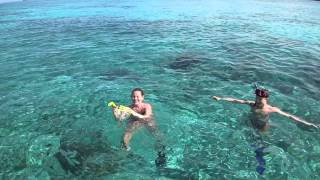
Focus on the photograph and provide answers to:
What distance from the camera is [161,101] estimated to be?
1394cm

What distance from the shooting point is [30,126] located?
39.0ft

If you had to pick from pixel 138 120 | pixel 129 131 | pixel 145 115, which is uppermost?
pixel 145 115

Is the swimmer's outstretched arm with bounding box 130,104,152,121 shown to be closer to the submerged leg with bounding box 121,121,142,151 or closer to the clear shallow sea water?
the submerged leg with bounding box 121,121,142,151

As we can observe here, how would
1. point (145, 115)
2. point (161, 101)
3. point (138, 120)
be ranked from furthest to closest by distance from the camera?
point (161, 101) → point (138, 120) → point (145, 115)

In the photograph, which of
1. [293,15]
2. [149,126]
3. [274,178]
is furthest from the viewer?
[293,15]

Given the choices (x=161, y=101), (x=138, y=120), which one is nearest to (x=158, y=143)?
(x=138, y=120)

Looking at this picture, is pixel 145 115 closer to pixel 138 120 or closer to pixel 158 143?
pixel 138 120

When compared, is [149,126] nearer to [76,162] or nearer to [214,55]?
[76,162]

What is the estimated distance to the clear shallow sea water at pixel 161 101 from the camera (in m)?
9.60

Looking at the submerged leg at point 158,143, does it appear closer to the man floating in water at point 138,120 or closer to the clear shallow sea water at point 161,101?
the man floating in water at point 138,120

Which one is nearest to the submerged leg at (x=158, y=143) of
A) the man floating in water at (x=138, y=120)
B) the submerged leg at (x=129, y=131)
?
the man floating in water at (x=138, y=120)

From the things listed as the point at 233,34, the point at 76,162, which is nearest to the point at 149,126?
the point at 76,162

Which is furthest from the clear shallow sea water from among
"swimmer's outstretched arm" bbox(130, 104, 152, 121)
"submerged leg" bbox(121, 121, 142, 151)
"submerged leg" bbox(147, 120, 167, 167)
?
"swimmer's outstretched arm" bbox(130, 104, 152, 121)

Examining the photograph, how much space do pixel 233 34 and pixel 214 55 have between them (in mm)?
7694
